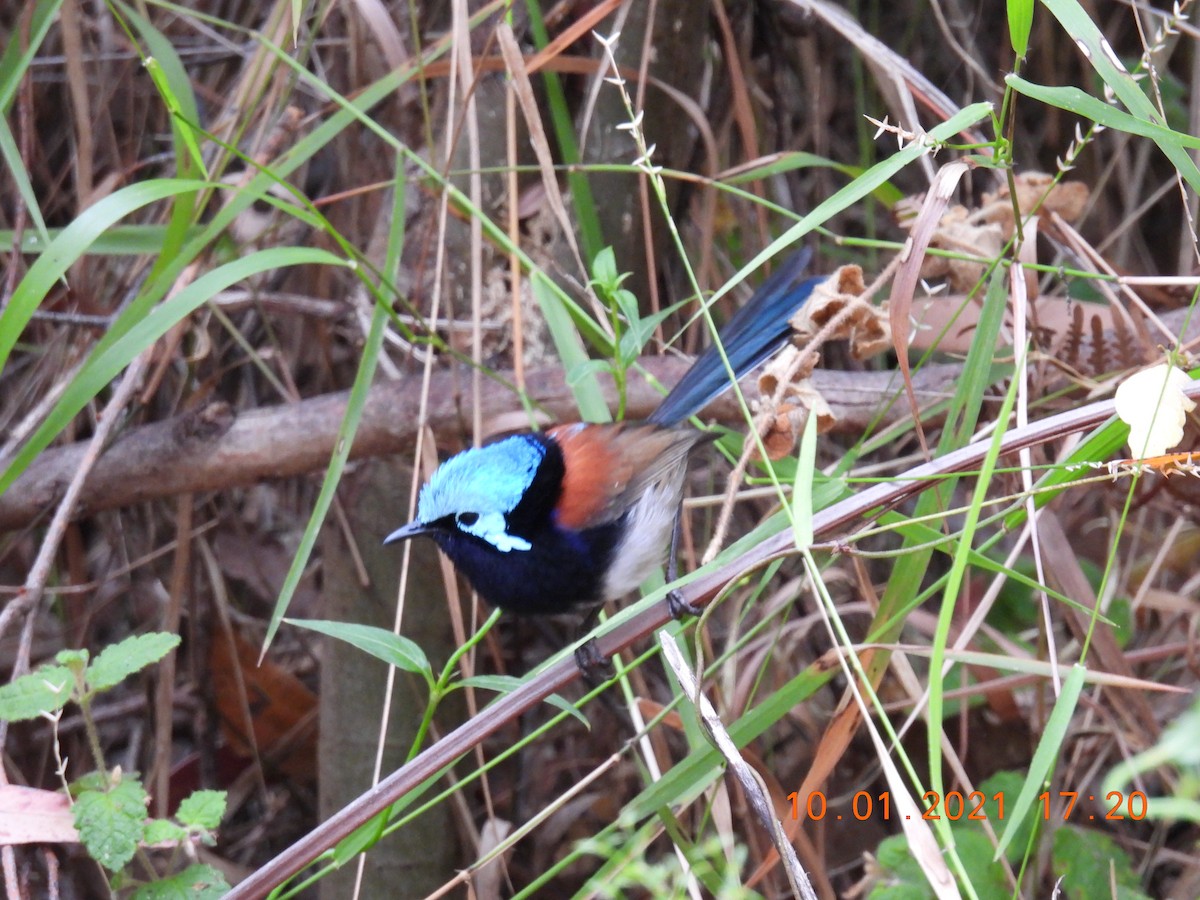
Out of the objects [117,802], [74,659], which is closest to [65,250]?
[74,659]

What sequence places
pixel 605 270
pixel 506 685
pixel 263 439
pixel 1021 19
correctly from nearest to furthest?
pixel 1021 19, pixel 506 685, pixel 605 270, pixel 263 439

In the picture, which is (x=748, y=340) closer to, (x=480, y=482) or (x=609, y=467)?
(x=609, y=467)

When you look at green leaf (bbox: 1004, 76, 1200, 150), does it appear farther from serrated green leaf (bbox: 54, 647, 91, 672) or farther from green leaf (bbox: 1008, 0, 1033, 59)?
serrated green leaf (bbox: 54, 647, 91, 672)

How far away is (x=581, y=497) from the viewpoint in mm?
2504

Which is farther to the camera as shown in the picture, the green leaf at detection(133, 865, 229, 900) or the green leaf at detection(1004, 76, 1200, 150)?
the green leaf at detection(133, 865, 229, 900)

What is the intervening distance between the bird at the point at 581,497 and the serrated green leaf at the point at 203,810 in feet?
2.01

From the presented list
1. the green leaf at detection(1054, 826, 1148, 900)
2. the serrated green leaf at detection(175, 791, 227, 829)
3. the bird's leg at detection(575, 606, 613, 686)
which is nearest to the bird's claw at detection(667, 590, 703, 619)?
the bird's leg at detection(575, 606, 613, 686)

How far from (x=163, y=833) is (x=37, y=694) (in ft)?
1.05

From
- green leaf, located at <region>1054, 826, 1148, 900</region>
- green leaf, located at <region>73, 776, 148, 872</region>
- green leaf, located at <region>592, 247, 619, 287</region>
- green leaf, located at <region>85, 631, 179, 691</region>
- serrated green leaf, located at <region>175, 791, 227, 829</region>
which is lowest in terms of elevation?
green leaf, located at <region>1054, 826, 1148, 900</region>

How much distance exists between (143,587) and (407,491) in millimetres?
1375

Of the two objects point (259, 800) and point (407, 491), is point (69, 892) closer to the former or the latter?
point (259, 800)

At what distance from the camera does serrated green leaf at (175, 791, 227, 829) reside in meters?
1.77

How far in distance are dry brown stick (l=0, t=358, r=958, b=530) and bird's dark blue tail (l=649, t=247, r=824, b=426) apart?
0.13 metres

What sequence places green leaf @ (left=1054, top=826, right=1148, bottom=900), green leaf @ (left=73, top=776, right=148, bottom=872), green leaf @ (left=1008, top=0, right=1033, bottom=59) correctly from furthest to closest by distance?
green leaf @ (left=1054, top=826, right=1148, bottom=900), green leaf @ (left=73, top=776, right=148, bottom=872), green leaf @ (left=1008, top=0, right=1033, bottom=59)
